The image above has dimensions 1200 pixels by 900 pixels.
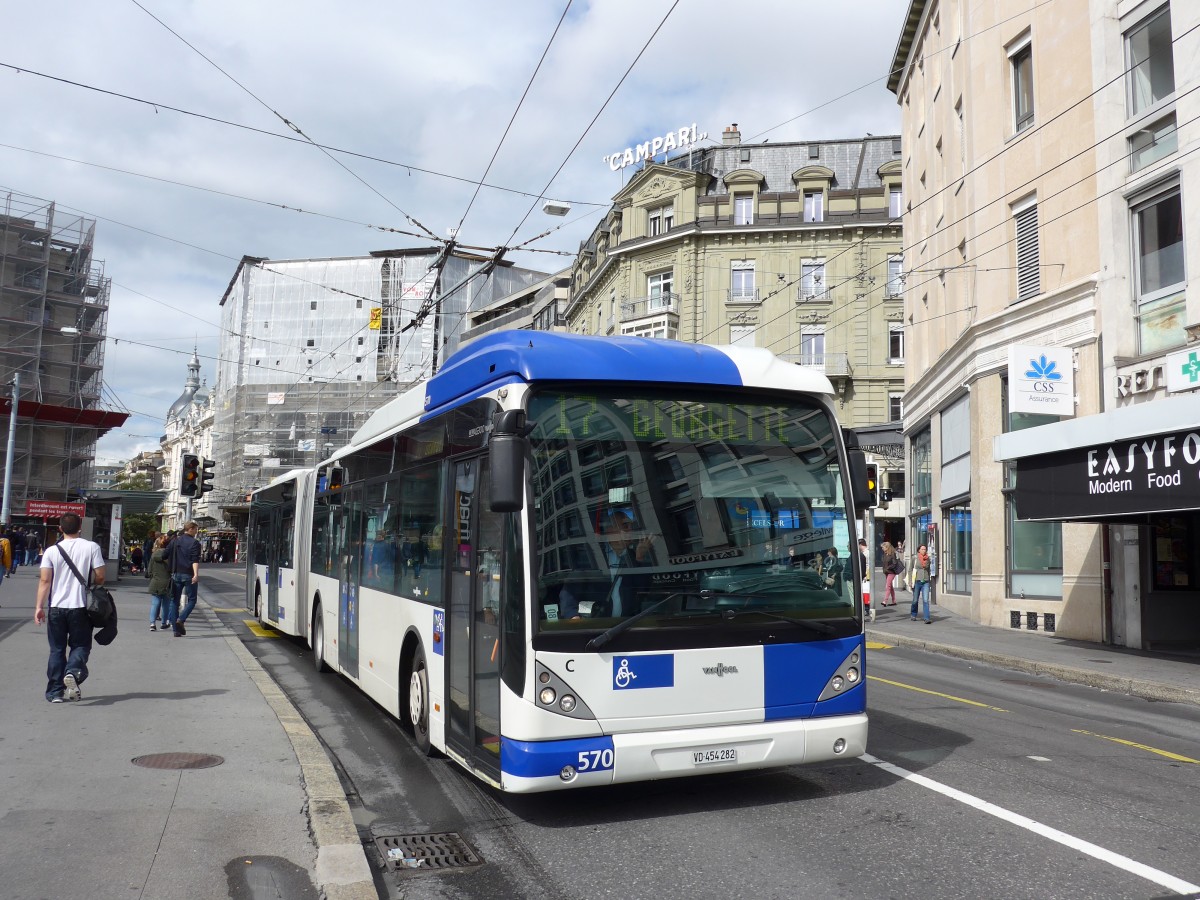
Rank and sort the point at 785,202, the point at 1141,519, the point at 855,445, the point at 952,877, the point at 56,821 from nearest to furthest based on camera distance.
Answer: the point at 952,877 → the point at 56,821 → the point at 855,445 → the point at 1141,519 → the point at 785,202

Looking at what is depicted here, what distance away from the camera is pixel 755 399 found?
675 cm

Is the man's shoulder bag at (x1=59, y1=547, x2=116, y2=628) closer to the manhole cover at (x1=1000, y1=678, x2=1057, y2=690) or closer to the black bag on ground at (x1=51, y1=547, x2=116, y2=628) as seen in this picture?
the black bag on ground at (x1=51, y1=547, x2=116, y2=628)

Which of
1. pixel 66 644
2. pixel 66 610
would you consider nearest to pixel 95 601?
pixel 66 610

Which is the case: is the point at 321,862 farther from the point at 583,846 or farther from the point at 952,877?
the point at 952,877

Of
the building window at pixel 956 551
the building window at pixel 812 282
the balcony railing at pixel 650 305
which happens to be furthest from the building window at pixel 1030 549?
the balcony railing at pixel 650 305

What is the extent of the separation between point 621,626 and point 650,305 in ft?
147

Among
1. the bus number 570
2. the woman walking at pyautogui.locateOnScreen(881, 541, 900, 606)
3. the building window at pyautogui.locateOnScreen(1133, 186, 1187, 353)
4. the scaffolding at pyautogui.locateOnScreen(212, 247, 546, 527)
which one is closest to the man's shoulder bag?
the bus number 570

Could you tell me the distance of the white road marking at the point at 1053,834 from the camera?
196 inches

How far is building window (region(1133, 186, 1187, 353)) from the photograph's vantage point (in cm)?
1764

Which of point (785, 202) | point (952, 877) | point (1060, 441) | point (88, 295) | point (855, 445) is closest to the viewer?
point (952, 877)

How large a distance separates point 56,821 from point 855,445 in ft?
17.4

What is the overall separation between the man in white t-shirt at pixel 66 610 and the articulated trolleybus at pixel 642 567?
3.82m

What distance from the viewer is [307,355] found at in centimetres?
6469

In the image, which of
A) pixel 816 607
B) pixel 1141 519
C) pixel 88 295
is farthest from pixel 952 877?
pixel 88 295
